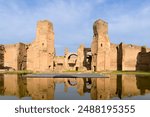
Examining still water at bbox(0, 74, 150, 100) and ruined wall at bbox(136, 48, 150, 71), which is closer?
still water at bbox(0, 74, 150, 100)

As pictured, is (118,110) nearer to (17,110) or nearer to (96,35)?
(17,110)

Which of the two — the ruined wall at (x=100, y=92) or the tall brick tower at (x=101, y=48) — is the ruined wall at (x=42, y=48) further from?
the ruined wall at (x=100, y=92)

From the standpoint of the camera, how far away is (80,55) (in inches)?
1629

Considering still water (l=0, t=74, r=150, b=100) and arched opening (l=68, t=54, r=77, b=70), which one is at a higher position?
arched opening (l=68, t=54, r=77, b=70)

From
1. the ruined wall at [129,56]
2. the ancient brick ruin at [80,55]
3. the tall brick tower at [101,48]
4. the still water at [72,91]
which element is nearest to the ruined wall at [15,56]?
the ancient brick ruin at [80,55]

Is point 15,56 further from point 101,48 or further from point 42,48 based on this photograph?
point 101,48

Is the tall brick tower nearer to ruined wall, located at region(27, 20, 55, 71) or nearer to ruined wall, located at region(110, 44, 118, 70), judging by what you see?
ruined wall, located at region(110, 44, 118, 70)

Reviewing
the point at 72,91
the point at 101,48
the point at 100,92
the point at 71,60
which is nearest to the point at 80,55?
the point at 101,48

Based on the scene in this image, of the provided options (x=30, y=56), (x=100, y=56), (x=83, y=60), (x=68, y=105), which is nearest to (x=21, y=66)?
(x=30, y=56)

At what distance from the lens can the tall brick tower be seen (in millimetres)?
34812

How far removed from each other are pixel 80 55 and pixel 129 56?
29.9 ft

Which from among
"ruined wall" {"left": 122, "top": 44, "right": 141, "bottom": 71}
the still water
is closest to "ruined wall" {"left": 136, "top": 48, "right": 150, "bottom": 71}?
"ruined wall" {"left": 122, "top": 44, "right": 141, "bottom": 71}

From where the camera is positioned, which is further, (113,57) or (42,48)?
(113,57)

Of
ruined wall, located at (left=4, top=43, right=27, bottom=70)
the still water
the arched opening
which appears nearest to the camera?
the still water
